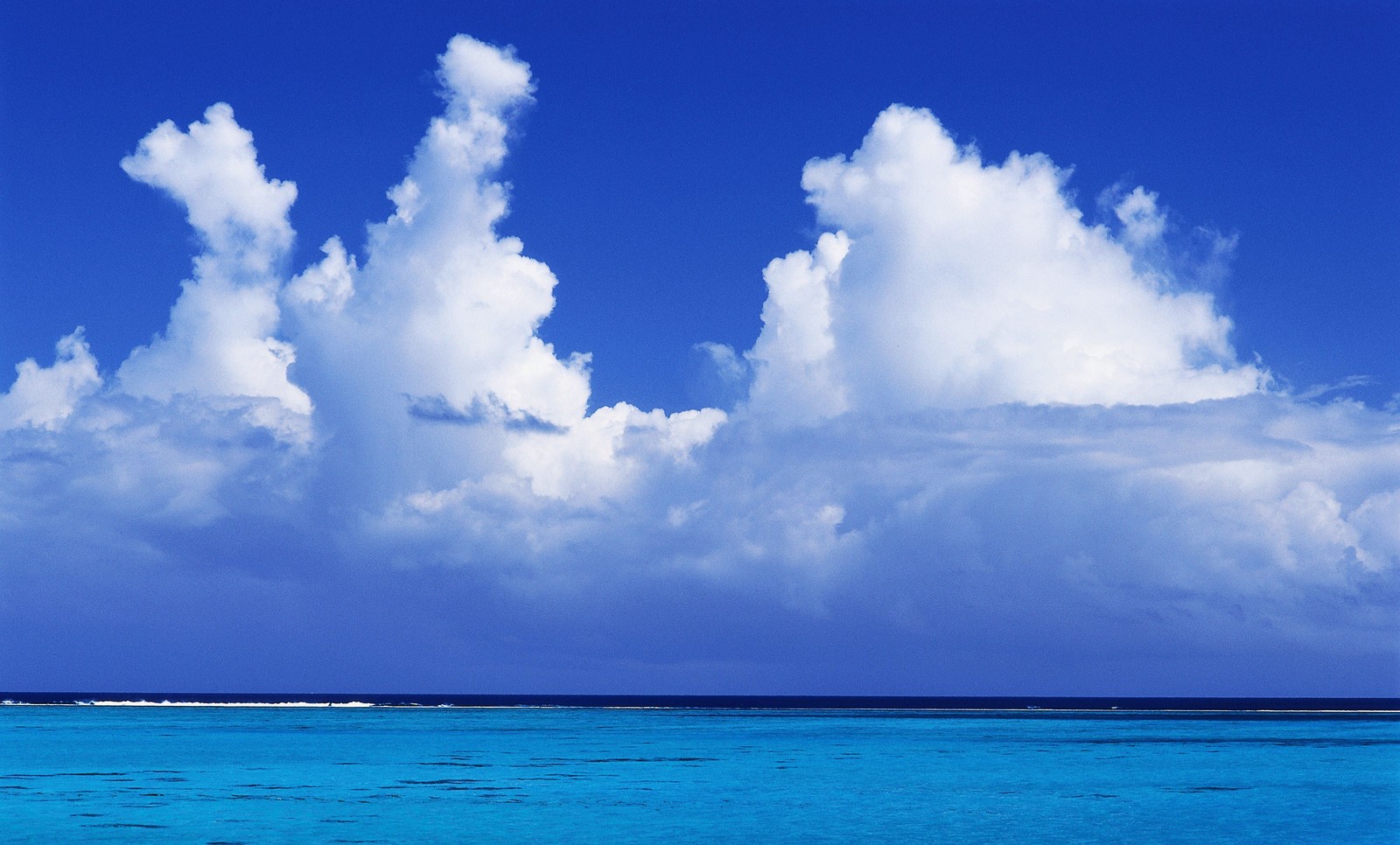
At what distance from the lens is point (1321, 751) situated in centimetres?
7494

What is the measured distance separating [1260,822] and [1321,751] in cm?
3783

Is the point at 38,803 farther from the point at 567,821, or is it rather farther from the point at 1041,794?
the point at 1041,794

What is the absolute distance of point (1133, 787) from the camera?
51719 millimetres

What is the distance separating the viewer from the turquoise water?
3884 centimetres

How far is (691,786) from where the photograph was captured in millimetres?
51594

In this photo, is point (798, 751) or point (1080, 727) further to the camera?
point (1080, 727)

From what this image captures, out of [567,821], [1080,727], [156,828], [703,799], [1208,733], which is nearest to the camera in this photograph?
[156,828]

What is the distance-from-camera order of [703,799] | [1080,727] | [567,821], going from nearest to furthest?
[567,821] → [703,799] → [1080,727]

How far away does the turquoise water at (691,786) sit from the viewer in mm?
38844

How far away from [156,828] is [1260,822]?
3227 cm

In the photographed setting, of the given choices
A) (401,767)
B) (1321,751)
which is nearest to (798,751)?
(401,767)

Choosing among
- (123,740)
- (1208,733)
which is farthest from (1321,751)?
(123,740)

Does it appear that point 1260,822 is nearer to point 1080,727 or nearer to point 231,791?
point 231,791

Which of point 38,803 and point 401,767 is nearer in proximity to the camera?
point 38,803
